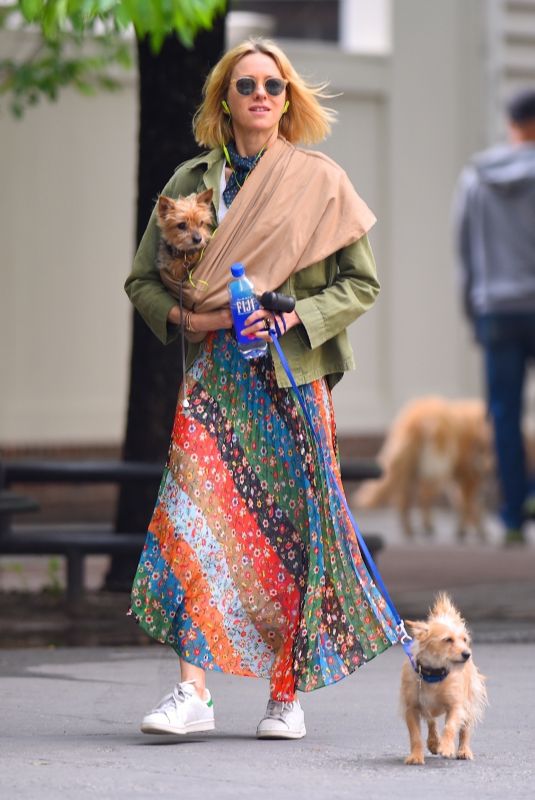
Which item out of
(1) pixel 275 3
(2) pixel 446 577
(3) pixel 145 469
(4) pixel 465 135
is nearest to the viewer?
(3) pixel 145 469

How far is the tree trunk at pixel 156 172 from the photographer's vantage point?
9.02 metres

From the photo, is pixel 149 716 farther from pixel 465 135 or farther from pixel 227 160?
pixel 465 135

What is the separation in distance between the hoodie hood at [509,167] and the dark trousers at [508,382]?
0.84 m

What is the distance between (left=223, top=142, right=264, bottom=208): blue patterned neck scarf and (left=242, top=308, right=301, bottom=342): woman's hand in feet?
1.33

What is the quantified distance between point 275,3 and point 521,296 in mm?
5712

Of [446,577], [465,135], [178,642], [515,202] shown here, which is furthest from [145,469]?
[465,135]

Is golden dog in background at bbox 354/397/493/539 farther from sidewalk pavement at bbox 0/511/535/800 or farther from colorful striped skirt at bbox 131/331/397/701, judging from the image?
colorful striped skirt at bbox 131/331/397/701

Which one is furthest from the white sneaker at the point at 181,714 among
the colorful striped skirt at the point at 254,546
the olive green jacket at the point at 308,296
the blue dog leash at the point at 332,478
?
the olive green jacket at the point at 308,296

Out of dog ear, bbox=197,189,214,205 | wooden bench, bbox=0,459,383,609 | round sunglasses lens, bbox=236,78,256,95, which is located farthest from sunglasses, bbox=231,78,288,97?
wooden bench, bbox=0,459,383,609

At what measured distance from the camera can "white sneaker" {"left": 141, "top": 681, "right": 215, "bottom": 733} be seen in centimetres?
544

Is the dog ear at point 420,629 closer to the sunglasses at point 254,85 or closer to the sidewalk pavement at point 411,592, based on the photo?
the sunglasses at point 254,85

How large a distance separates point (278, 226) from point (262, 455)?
0.68 m

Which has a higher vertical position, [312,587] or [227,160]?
[227,160]

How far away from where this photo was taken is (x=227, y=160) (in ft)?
18.5
